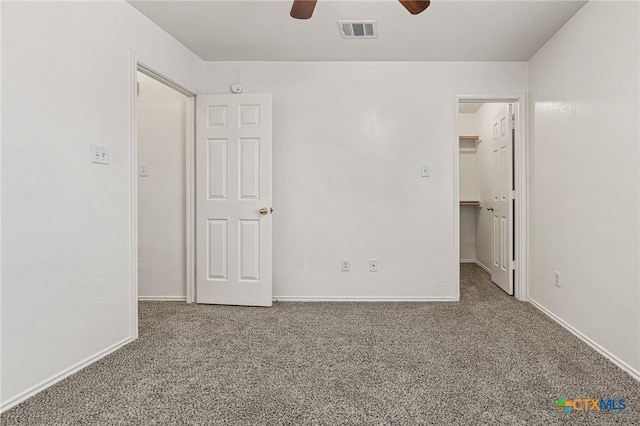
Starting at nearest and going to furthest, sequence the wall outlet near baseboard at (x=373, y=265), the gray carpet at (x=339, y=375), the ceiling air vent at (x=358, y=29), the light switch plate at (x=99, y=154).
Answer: the gray carpet at (x=339, y=375) → the light switch plate at (x=99, y=154) → the ceiling air vent at (x=358, y=29) → the wall outlet near baseboard at (x=373, y=265)

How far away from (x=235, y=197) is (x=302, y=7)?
1749mm

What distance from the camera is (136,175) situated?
7.80 ft

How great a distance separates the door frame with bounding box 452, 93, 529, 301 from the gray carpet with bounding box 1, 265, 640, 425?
1.90 ft

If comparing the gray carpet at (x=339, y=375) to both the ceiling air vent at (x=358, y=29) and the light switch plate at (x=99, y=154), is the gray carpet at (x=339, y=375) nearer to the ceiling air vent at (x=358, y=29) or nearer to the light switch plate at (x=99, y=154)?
the light switch plate at (x=99, y=154)

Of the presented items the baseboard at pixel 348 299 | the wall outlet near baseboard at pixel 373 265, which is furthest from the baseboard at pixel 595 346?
the wall outlet near baseboard at pixel 373 265

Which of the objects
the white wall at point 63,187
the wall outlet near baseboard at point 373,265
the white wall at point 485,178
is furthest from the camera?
the white wall at point 485,178

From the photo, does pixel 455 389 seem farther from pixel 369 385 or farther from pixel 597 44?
pixel 597 44

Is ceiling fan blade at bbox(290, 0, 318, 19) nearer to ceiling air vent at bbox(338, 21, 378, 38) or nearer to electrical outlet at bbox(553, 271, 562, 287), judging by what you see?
ceiling air vent at bbox(338, 21, 378, 38)

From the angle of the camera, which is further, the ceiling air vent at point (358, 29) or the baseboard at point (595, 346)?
the ceiling air vent at point (358, 29)

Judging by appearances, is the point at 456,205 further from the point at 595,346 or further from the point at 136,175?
the point at 136,175

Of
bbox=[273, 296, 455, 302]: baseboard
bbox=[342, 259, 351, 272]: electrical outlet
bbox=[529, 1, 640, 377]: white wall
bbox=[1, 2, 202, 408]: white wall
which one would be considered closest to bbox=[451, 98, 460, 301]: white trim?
bbox=[273, 296, 455, 302]: baseboard

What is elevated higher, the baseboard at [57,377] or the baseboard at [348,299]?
the baseboard at [348,299]

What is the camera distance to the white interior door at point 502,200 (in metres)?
3.44

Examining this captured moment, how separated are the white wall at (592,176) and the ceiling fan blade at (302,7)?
1.75m
